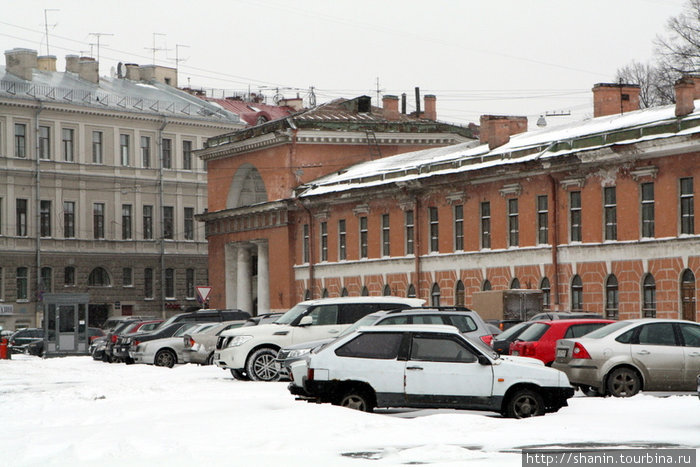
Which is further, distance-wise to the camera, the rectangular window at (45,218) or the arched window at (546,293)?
the rectangular window at (45,218)

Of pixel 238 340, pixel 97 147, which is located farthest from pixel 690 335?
pixel 97 147

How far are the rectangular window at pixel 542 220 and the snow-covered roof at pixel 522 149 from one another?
1.73m

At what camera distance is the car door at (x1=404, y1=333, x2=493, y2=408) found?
19.1 meters

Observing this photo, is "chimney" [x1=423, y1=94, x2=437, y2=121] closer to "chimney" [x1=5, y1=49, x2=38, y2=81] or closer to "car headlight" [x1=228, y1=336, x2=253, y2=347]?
"chimney" [x1=5, y1=49, x2=38, y2=81]

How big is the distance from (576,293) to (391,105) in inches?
1206

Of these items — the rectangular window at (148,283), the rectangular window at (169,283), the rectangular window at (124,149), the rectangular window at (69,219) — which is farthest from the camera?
the rectangular window at (169,283)

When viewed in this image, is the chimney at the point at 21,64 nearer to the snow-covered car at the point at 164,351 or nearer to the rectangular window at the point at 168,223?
the rectangular window at the point at 168,223

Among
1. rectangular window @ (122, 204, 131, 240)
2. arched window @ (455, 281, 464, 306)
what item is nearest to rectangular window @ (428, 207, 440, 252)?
arched window @ (455, 281, 464, 306)

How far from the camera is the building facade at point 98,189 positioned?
3105 inches

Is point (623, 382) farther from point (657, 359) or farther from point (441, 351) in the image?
point (441, 351)

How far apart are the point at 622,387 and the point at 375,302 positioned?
8542mm

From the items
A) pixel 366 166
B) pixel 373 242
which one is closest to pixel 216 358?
pixel 373 242

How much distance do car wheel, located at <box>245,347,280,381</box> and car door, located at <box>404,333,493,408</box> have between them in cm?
1007

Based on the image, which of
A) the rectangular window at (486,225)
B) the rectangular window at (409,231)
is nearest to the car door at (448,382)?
the rectangular window at (486,225)
